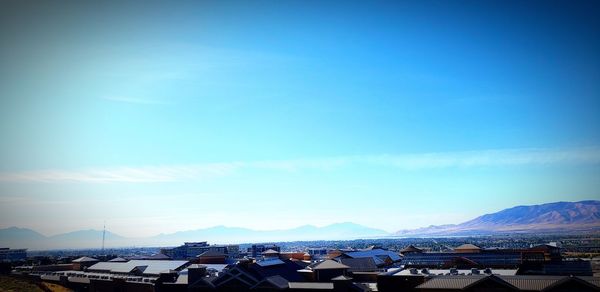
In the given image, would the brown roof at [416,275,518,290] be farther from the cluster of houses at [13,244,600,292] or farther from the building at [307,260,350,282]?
the building at [307,260,350,282]

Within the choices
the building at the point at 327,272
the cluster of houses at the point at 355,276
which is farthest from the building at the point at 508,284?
the building at the point at 327,272

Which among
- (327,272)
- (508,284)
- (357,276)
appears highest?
(327,272)

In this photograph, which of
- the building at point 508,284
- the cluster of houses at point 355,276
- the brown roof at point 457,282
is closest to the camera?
the building at point 508,284

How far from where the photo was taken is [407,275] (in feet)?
197

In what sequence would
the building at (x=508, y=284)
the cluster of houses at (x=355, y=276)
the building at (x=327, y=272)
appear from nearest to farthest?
the building at (x=508, y=284) → the cluster of houses at (x=355, y=276) → the building at (x=327, y=272)

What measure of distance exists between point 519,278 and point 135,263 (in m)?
76.6

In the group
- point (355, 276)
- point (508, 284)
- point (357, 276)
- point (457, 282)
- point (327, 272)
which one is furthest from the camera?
point (357, 276)

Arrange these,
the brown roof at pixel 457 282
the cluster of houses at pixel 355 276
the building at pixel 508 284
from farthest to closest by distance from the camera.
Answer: the cluster of houses at pixel 355 276 < the brown roof at pixel 457 282 < the building at pixel 508 284

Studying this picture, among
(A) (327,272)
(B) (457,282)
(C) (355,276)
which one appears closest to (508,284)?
(B) (457,282)

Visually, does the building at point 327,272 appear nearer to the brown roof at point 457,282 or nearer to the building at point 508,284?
the building at point 508,284

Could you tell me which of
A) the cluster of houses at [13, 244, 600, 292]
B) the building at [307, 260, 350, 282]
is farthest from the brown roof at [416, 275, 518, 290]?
the building at [307, 260, 350, 282]

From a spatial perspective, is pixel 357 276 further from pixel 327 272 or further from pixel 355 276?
pixel 327 272

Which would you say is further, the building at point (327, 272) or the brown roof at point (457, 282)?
the building at point (327, 272)

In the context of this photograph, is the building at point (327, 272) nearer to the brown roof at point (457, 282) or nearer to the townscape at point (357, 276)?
the townscape at point (357, 276)
